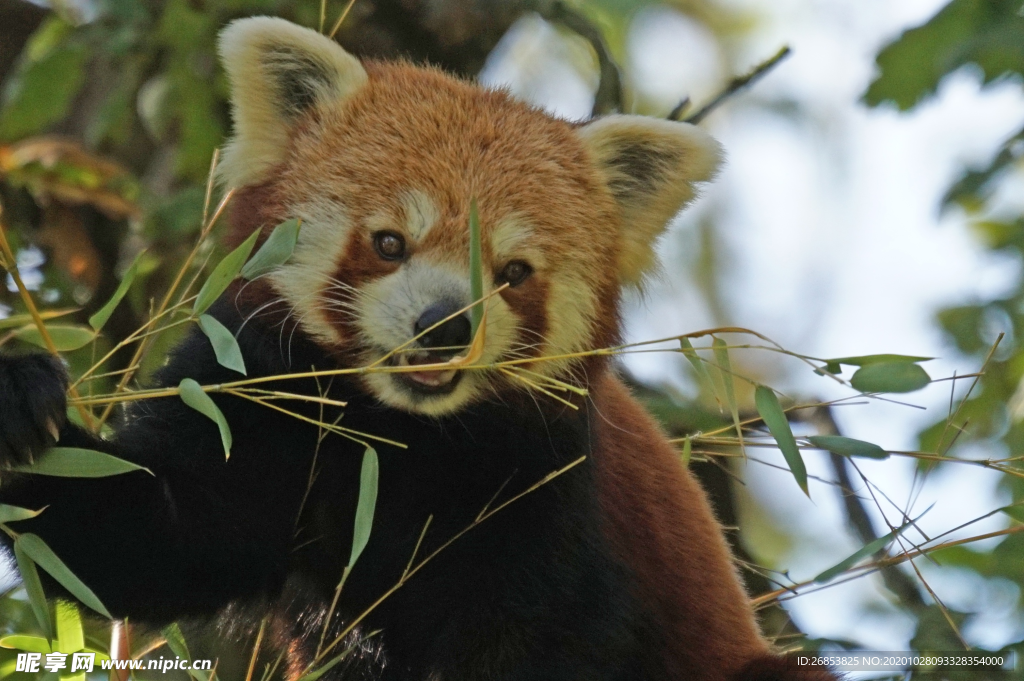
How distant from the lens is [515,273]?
340cm

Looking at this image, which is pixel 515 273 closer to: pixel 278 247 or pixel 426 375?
pixel 426 375

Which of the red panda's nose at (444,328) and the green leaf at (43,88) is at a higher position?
the green leaf at (43,88)

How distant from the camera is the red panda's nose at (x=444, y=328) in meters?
3.00

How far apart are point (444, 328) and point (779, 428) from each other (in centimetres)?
96

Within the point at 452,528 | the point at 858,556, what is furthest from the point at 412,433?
the point at 858,556

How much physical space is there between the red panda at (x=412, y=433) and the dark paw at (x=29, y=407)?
0.14 metres

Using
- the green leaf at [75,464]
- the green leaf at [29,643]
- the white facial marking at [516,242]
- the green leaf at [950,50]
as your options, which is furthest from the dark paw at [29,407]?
the green leaf at [950,50]

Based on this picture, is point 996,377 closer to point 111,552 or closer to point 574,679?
point 574,679

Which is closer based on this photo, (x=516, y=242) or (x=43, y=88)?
(x=516, y=242)

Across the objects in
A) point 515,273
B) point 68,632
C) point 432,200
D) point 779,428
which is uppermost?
point 432,200

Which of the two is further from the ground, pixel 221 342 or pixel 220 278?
pixel 220 278

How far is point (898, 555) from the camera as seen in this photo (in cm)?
330

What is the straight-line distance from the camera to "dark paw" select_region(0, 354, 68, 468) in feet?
8.70

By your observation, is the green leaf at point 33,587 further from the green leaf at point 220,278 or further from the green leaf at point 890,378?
the green leaf at point 890,378
